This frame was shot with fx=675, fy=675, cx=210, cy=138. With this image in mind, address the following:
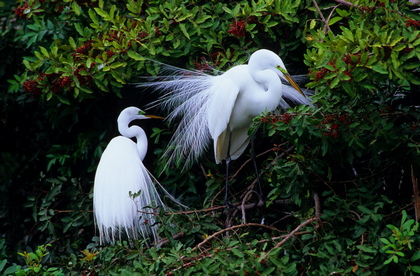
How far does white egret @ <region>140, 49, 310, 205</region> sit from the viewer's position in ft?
10.3

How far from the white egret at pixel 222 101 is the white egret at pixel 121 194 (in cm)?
20

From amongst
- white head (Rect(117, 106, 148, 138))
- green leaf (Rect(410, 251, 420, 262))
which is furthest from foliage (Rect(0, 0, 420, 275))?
white head (Rect(117, 106, 148, 138))

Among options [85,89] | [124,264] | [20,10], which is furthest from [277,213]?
[20,10]

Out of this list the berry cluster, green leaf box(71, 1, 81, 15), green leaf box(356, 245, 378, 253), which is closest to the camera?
green leaf box(356, 245, 378, 253)

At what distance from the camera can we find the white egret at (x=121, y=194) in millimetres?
3363

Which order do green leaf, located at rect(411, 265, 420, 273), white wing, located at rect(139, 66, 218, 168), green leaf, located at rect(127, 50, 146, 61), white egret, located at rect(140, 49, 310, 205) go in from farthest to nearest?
white wing, located at rect(139, 66, 218, 168), green leaf, located at rect(127, 50, 146, 61), white egret, located at rect(140, 49, 310, 205), green leaf, located at rect(411, 265, 420, 273)

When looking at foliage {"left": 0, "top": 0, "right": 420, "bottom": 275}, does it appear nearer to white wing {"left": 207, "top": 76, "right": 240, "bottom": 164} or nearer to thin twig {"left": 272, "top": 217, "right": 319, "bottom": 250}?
thin twig {"left": 272, "top": 217, "right": 319, "bottom": 250}

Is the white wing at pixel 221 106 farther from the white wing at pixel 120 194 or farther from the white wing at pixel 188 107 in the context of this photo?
the white wing at pixel 120 194

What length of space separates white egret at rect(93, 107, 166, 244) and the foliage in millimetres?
157

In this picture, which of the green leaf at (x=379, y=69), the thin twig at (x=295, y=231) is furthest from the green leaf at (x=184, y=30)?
the green leaf at (x=379, y=69)

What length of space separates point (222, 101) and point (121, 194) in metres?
0.71

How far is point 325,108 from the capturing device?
2.60m

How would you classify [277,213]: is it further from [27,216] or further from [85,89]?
[27,216]

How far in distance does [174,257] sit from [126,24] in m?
1.44
